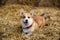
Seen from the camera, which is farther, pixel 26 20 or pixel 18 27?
pixel 18 27

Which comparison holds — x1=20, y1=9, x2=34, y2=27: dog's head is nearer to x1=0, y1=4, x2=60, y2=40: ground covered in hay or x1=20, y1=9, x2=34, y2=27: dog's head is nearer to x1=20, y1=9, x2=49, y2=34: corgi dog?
x1=20, y1=9, x2=49, y2=34: corgi dog

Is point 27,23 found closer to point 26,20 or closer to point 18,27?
point 26,20

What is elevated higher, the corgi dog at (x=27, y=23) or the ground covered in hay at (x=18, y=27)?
the corgi dog at (x=27, y=23)

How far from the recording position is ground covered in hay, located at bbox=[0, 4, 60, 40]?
15.9 feet

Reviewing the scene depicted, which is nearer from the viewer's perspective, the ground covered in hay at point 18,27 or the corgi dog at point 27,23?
the ground covered in hay at point 18,27

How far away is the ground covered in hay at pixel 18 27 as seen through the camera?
4.85m

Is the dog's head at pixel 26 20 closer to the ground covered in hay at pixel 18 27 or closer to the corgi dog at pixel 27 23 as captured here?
the corgi dog at pixel 27 23

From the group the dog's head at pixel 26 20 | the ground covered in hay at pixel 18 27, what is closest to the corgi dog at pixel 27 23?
the dog's head at pixel 26 20

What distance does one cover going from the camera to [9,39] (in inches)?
187

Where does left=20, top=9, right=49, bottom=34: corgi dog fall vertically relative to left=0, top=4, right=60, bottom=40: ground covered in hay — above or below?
above

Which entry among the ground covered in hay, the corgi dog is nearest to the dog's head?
the corgi dog

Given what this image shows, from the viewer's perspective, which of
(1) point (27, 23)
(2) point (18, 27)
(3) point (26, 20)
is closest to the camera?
(3) point (26, 20)

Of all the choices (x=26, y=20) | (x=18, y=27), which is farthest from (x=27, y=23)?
(x=18, y=27)

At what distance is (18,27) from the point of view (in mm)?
5430
